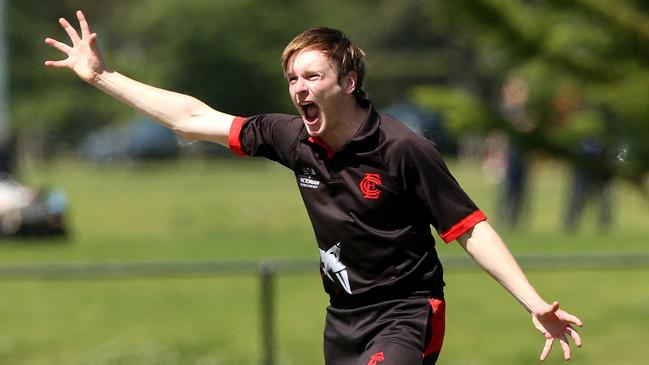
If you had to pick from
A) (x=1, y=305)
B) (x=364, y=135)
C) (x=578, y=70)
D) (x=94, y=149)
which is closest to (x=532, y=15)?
(x=578, y=70)

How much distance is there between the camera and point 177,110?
5.54m

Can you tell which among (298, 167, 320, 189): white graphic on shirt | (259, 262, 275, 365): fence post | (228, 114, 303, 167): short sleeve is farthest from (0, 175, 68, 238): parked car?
(298, 167, 320, 189): white graphic on shirt

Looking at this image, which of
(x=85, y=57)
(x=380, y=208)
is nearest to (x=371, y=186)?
(x=380, y=208)

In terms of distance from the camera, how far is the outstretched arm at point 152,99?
5535 mm

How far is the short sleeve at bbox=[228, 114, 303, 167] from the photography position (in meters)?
5.31

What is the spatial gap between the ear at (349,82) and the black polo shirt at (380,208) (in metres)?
0.12

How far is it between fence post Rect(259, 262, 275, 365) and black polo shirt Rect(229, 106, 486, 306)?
11.2 ft

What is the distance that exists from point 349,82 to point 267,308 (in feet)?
13.0

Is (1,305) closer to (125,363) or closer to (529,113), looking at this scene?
(125,363)

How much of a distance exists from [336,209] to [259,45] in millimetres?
44359

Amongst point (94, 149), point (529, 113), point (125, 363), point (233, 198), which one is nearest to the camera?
point (529, 113)

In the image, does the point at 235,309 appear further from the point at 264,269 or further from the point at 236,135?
the point at 236,135

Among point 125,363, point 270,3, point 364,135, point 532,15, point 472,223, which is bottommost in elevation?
point 125,363

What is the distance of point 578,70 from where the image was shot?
8789mm
